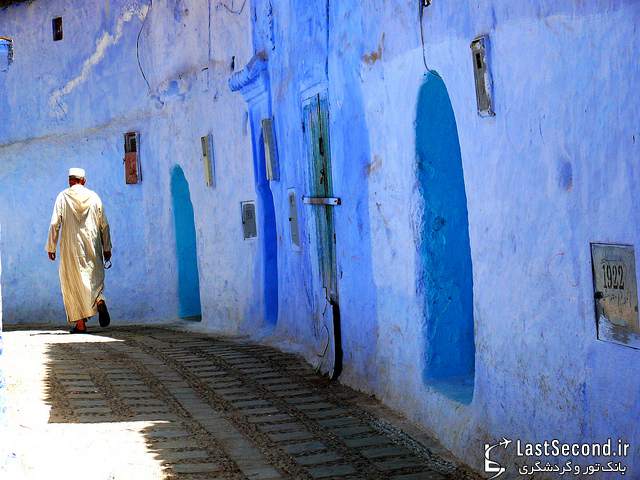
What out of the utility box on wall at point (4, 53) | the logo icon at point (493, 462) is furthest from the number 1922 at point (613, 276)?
the utility box on wall at point (4, 53)

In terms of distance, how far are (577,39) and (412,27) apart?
2051 millimetres

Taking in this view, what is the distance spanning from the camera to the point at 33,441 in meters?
6.10

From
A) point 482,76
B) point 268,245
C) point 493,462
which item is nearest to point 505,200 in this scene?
point 482,76

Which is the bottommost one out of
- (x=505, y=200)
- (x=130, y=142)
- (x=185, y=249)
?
(x=185, y=249)

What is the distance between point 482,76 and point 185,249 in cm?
926

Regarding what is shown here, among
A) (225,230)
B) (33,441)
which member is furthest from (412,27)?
(225,230)

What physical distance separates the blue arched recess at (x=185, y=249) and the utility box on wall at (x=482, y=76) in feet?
29.3

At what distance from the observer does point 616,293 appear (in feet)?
13.6

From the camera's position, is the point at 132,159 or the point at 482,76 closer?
the point at 482,76

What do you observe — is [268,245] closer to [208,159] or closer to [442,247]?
[208,159]

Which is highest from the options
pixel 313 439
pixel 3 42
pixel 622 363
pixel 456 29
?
pixel 3 42

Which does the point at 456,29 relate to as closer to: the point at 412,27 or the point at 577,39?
the point at 412,27

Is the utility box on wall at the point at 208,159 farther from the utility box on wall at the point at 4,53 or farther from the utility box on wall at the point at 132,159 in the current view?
the utility box on wall at the point at 4,53

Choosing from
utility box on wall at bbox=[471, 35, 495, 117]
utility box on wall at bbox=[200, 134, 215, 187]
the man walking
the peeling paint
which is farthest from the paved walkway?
the peeling paint
